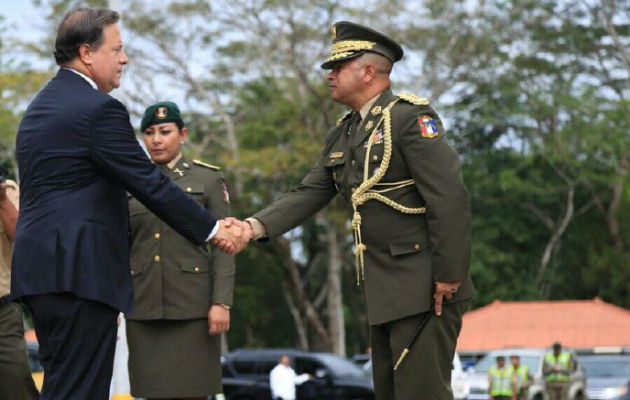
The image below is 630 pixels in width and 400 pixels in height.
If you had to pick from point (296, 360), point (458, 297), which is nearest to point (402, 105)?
point (458, 297)

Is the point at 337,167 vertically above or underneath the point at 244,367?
above

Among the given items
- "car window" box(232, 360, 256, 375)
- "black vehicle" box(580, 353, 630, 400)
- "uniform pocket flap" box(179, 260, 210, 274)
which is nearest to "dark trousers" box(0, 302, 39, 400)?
"uniform pocket flap" box(179, 260, 210, 274)

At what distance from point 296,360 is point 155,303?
18.4 meters

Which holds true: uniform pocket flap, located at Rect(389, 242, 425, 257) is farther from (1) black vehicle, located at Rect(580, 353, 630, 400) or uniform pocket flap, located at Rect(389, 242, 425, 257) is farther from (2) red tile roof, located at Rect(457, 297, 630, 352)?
(2) red tile roof, located at Rect(457, 297, 630, 352)

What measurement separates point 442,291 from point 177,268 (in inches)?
80.8

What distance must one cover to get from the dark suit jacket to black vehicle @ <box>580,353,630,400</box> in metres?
22.5

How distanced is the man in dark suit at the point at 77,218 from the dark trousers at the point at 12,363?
5.30ft

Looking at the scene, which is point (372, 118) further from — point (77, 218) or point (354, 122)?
point (77, 218)

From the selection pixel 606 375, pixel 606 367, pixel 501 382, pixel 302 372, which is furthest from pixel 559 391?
pixel 302 372

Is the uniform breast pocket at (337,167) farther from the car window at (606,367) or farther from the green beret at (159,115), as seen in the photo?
the car window at (606,367)

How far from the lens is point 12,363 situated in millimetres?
6594

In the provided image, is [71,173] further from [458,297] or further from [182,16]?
[182,16]

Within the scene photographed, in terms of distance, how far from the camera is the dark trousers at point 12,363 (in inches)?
259

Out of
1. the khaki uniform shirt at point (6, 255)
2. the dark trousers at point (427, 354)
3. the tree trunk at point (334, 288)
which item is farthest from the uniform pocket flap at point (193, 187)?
the tree trunk at point (334, 288)
